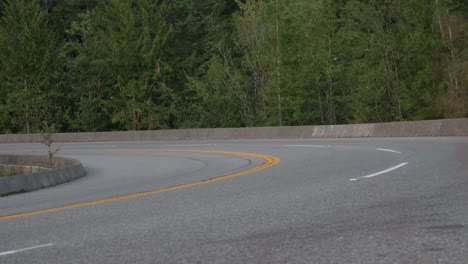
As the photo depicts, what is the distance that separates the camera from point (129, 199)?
11211 millimetres

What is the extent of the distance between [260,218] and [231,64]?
52779mm

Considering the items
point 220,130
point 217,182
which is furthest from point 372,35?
point 217,182

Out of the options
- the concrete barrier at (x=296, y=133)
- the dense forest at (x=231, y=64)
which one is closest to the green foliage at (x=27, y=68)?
the dense forest at (x=231, y=64)

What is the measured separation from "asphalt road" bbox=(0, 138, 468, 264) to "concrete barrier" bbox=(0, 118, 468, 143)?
11695 mm

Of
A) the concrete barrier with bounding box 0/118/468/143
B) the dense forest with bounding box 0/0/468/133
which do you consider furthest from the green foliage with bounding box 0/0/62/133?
the concrete barrier with bounding box 0/118/468/143

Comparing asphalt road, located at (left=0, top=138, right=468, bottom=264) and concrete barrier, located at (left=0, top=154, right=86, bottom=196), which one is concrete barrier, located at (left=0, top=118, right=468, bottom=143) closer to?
asphalt road, located at (left=0, top=138, right=468, bottom=264)

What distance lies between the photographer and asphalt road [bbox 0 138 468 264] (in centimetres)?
600

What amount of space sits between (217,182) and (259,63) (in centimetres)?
4379

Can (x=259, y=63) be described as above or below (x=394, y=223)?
above

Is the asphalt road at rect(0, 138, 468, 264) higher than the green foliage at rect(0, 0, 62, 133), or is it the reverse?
the green foliage at rect(0, 0, 62, 133)

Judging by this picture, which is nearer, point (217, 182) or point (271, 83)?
point (217, 182)

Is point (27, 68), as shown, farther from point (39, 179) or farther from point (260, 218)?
point (260, 218)

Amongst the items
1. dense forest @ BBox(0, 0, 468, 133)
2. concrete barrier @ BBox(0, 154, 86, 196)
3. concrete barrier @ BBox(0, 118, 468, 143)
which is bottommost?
concrete barrier @ BBox(0, 154, 86, 196)

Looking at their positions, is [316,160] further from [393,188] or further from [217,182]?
[393,188]
